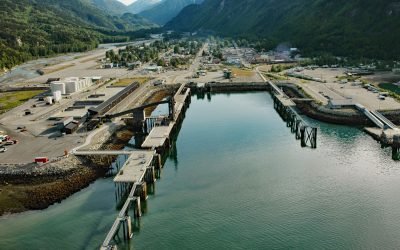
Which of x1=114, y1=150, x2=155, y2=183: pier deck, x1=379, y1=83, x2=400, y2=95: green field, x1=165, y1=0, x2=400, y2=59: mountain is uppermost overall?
x1=165, y1=0, x2=400, y2=59: mountain

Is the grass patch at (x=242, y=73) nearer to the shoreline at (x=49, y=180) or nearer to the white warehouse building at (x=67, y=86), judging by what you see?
the white warehouse building at (x=67, y=86)

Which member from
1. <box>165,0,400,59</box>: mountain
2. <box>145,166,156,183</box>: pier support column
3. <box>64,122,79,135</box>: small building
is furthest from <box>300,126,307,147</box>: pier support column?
<box>165,0,400,59</box>: mountain

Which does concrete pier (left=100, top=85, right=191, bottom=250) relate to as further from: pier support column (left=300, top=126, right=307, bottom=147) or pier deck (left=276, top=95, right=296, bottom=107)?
pier deck (left=276, top=95, right=296, bottom=107)

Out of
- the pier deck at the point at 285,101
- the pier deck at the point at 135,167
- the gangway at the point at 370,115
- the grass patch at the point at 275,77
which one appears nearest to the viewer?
the pier deck at the point at 135,167

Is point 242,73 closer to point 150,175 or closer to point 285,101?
point 285,101

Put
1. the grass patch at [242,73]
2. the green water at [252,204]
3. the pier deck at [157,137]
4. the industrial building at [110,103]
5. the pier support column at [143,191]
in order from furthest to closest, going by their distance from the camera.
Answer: the grass patch at [242,73], the industrial building at [110,103], the pier deck at [157,137], the pier support column at [143,191], the green water at [252,204]

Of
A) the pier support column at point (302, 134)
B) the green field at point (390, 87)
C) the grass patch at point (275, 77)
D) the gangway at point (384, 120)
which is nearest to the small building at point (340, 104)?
the gangway at point (384, 120)

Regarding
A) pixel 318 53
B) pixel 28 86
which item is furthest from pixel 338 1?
pixel 28 86
